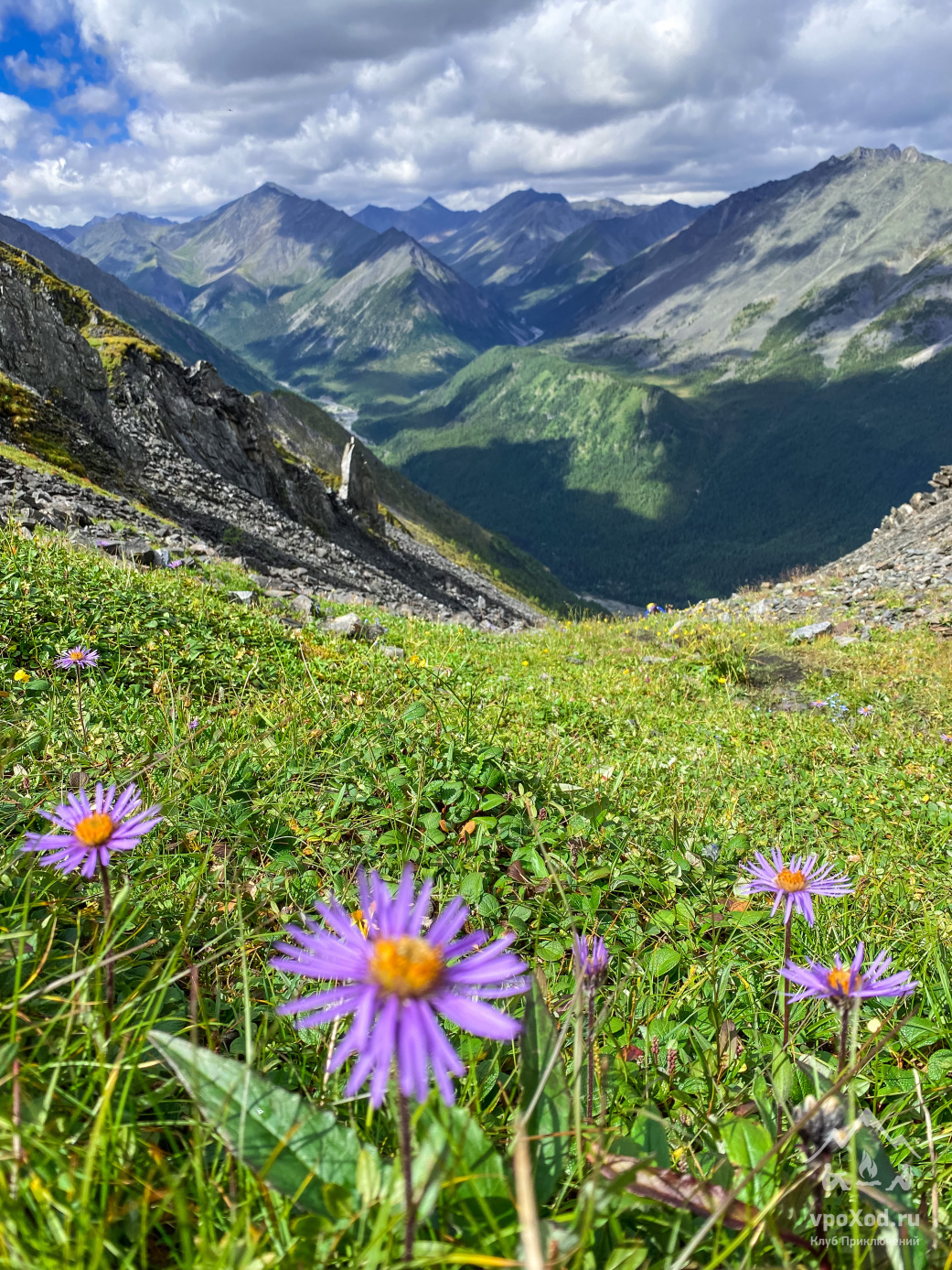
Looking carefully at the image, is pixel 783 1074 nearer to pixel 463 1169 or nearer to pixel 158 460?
pixel 463 1169

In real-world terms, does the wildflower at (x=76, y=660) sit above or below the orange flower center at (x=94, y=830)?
above

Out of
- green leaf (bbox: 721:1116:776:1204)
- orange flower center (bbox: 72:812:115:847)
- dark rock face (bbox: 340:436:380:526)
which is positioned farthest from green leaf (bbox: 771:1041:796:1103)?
dark rock face (bbox: 340:436:380:526)

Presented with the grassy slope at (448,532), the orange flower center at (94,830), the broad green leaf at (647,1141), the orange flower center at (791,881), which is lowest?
the broad green leaf at (647,1141)

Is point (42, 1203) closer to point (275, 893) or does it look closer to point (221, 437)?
point (275, 893)

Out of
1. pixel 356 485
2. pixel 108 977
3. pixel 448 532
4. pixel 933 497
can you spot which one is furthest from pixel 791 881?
pixel 448 532

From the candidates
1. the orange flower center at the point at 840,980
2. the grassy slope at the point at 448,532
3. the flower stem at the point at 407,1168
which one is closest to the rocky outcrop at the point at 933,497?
the orange flower center at the point at 840,980

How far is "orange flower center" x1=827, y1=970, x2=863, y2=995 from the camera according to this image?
4.74 feet

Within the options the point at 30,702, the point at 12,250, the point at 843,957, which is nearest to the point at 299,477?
the point at 12,250

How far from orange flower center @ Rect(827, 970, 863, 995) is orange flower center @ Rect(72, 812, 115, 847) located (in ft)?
5.38

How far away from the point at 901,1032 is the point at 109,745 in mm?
3695

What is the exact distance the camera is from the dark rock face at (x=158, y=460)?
16.9 meters

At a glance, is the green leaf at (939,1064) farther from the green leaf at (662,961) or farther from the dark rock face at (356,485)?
the dark rock face at (356,485)

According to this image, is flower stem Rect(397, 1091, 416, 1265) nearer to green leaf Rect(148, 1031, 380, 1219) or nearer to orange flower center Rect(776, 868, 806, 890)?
green leaf Rect(148, 1031, 380, 1219)

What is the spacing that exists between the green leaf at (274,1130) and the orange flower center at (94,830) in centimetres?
51
